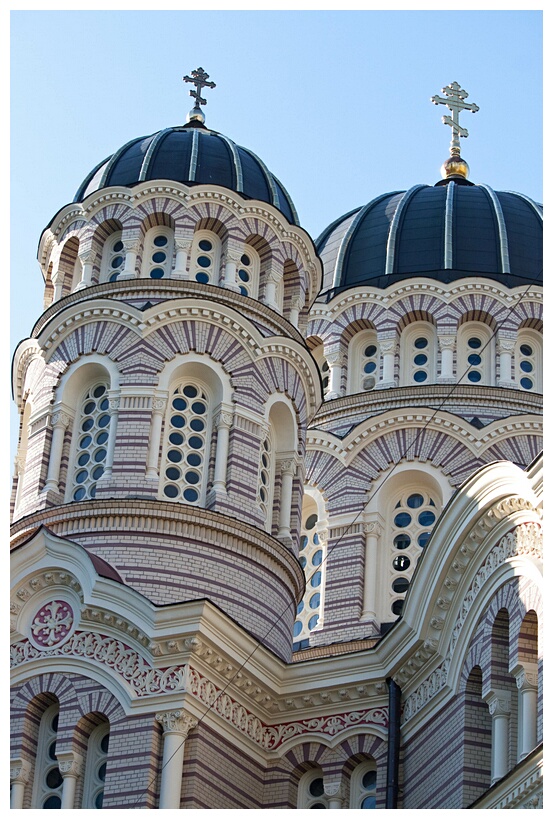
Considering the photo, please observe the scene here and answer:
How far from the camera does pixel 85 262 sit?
26.8 m

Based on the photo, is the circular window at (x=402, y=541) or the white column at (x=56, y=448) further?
the circular window at (x=402, y=541)

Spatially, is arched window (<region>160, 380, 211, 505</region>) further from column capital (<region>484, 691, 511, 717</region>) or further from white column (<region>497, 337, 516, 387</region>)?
white column (<region>497, 337, 516, 387</region>)

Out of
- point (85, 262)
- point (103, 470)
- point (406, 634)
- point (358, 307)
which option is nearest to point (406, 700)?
point (406, 634)

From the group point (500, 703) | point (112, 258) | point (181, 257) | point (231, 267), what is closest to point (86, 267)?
point (112, 258)

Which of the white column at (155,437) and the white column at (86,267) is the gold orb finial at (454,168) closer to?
the white column at (86,267)

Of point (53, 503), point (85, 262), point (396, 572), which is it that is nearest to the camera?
point (53, 503)

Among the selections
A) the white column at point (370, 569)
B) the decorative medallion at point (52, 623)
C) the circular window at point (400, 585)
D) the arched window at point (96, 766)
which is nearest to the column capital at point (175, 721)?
the arched window at point (96, 766)

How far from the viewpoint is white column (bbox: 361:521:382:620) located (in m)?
28.2

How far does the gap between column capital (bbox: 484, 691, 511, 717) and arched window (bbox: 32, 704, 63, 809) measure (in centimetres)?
562

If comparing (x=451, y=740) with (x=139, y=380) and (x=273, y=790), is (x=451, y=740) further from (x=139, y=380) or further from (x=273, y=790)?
(x=139, y=380)

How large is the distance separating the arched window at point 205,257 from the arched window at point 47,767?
7.20 meters

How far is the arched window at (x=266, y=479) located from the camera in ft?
81.3

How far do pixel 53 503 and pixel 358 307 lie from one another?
31.7 ft

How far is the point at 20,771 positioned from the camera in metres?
21.6
